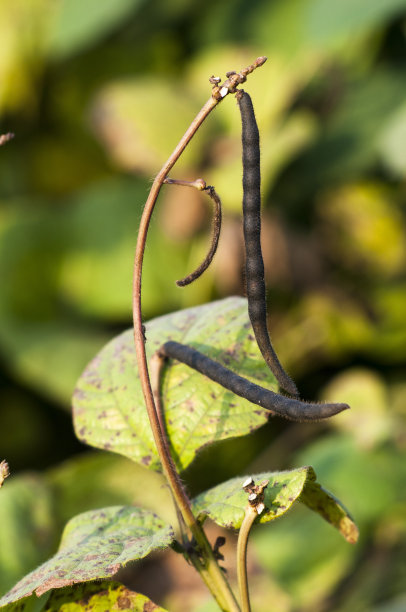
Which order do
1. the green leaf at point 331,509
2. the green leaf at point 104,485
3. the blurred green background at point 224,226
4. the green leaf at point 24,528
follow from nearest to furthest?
the green leaf at point 331,509, the green leaf at point 24,528, the green leaf at point 104,485, the blurred green background at point 224,226

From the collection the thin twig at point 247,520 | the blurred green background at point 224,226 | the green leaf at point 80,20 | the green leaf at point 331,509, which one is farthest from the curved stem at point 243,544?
the green leaf at point 80,20

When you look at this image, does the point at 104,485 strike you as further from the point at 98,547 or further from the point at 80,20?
the point at 80,20

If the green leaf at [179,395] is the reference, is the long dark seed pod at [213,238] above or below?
above

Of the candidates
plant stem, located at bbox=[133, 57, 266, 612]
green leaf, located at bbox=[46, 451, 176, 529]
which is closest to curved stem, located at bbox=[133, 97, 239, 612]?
plant stem, located at bbox=[133, 57, 266, 612]

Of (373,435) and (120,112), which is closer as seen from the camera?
(373,435)

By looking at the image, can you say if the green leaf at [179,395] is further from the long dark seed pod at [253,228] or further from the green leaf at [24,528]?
the green leaf at [24,528]

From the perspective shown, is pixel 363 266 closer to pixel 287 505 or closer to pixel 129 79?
pixel 129 79

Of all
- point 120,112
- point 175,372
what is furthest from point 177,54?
point 175,372
